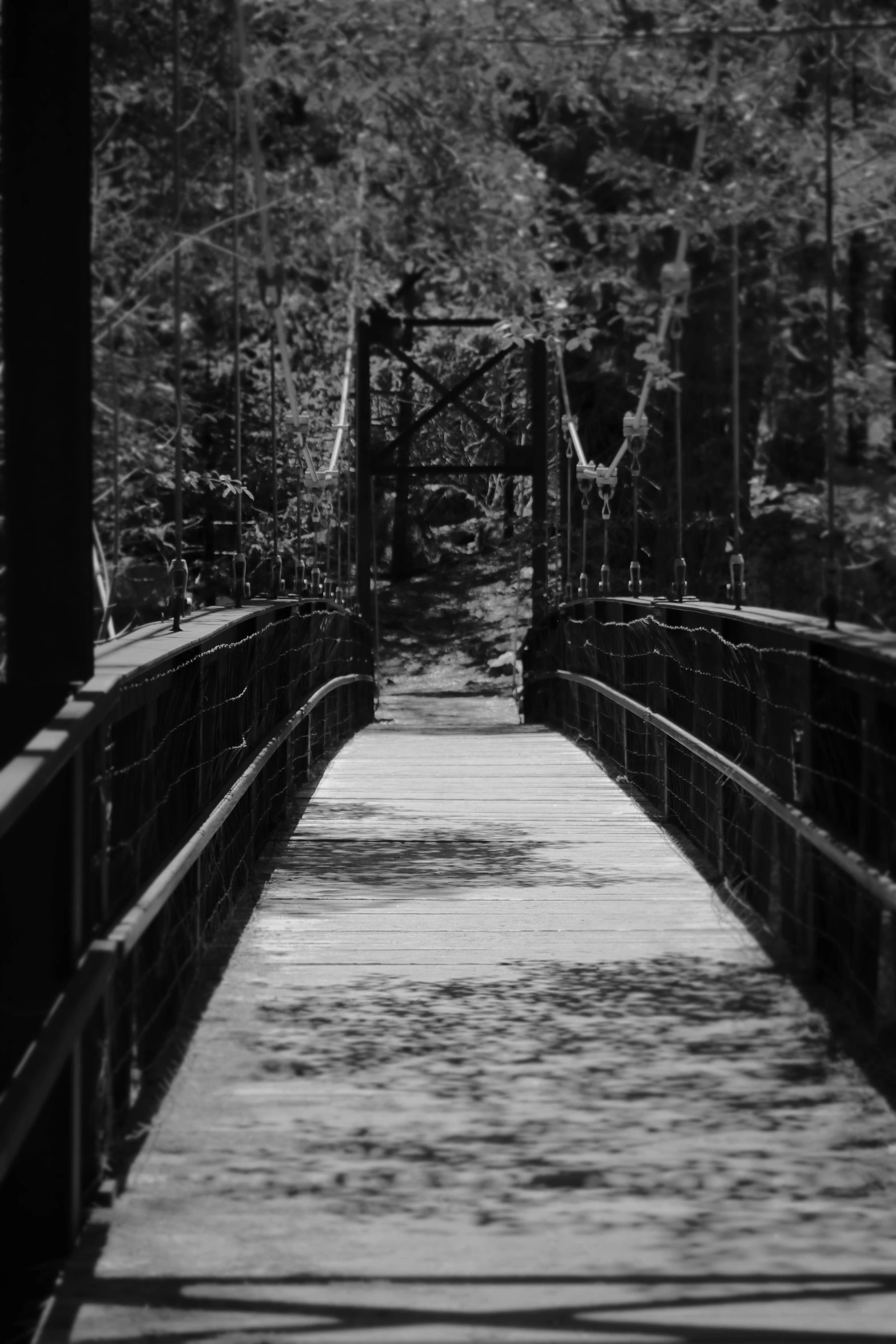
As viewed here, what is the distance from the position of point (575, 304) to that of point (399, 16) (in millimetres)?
3404

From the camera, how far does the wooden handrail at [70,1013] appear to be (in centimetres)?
254

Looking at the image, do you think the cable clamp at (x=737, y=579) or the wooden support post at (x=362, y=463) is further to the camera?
the wooden support post at (x=362, y=463)

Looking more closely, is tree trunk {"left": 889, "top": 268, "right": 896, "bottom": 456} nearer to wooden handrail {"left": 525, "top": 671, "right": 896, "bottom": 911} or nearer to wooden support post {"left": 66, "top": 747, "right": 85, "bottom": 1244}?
wooden handrail {"left": 525, "top": 671, "right": 896, "bottom": 911}

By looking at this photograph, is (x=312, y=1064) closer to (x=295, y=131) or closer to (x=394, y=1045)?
A: (x=394, y=1045)

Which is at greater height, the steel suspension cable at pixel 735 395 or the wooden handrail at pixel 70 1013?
the steel suspension cable at pixel 735 395

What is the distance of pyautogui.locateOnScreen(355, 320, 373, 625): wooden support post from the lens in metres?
21.6

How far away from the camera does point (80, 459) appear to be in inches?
131

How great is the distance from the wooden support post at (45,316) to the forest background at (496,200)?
1954 mm

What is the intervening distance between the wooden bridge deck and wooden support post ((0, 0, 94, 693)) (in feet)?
2.94

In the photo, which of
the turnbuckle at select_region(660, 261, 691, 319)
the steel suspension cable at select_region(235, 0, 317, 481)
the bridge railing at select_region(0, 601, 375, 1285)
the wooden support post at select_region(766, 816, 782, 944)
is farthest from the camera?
the steel suspension cable at select_region(235, 0, 317, 481)

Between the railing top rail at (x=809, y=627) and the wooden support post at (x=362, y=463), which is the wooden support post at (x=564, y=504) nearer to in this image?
the wooden support post at (x=362, y=463)

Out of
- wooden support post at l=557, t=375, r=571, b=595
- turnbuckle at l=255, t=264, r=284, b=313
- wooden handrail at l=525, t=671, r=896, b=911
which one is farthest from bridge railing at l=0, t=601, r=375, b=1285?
wooden support post at l=557, t=375, r=571, b=595

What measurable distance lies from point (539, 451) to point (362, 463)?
188 cm

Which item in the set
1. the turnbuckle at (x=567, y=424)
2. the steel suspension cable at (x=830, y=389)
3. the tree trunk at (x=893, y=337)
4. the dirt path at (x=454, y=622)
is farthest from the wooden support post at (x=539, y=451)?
the steel suspension cable at (x=830, y=389)
